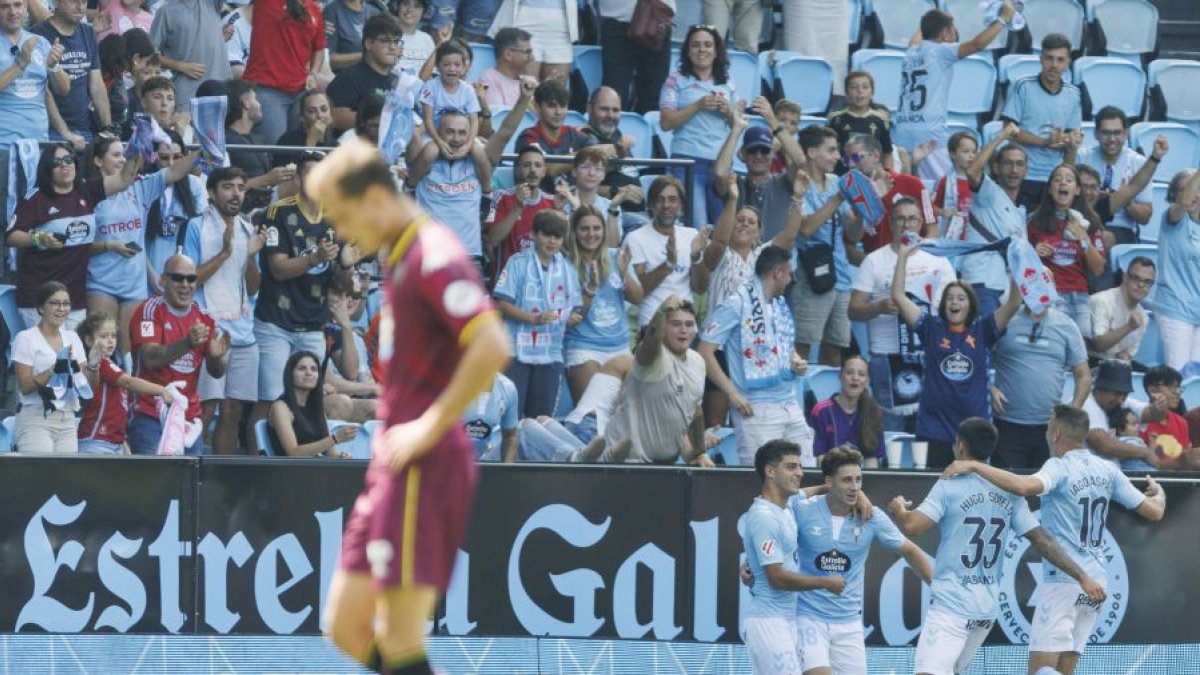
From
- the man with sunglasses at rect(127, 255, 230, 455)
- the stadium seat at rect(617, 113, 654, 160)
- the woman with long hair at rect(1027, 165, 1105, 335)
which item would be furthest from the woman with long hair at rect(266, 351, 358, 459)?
the woman with long hair at rect(1027, 165, 1105, 335)

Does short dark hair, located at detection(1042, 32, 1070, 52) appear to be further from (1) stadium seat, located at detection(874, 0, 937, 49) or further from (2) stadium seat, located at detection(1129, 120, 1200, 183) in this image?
(1) stadium seat, located at detection(874, 0, 937, 49)

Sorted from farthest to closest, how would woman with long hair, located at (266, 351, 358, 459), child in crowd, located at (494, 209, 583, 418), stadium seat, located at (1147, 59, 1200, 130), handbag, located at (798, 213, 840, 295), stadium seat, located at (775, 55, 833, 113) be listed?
1. stadium seat, located at (1147, 59, 1200, 130)
2. stadium seat, located at (775, 55, 833, 113)
3. handbag, located at (798, 213, 840, 295)
4. child in crowd, located at (494, 209, 583, 418)
5. woman with long hair, located at (266, 351, 358, 459)

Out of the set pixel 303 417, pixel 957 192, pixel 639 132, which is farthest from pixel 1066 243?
pixel 303 417

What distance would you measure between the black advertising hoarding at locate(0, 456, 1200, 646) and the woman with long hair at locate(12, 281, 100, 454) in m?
0.81

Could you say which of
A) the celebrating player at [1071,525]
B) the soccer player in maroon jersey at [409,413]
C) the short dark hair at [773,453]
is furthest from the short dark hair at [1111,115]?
the soccer player in maroon jersey at [409,413]

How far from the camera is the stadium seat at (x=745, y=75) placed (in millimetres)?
17906

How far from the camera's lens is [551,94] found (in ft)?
50.7

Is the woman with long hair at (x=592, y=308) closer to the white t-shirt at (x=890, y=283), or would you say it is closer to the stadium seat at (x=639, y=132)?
the white t-shirt at (x=890, y=283)

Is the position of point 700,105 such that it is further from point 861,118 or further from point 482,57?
point 482,57

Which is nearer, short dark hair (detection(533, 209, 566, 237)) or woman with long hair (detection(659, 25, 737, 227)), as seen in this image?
short dark hair (detection(533, 209, 566, 237))

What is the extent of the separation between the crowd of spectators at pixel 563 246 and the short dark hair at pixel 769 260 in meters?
0.02

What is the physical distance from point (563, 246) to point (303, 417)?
2.33 meters

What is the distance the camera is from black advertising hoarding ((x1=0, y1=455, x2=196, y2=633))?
12.0 m

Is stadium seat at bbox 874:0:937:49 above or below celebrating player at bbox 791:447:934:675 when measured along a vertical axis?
above
